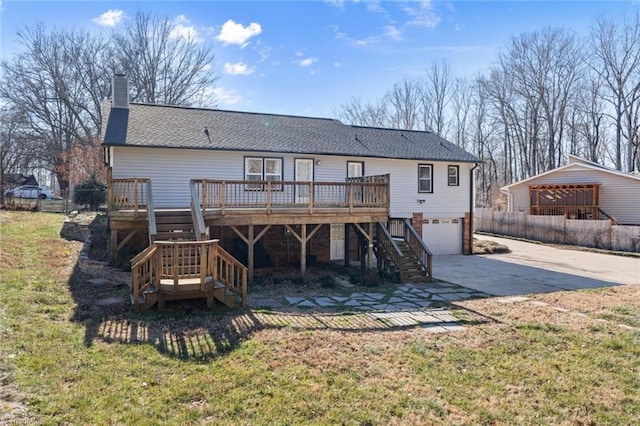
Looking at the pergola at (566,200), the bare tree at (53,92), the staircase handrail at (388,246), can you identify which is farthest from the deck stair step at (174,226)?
the bare tree at (53,92)

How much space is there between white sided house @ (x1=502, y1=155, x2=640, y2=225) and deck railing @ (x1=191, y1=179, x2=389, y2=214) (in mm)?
18268

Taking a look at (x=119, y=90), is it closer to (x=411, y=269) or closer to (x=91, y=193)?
(x=91, y=193)

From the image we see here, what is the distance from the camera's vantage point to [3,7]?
9.46 meters

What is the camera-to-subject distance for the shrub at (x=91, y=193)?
21.4 meters

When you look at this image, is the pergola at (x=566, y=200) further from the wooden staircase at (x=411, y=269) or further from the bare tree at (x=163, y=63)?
the bare tree at (x=163, y=63)

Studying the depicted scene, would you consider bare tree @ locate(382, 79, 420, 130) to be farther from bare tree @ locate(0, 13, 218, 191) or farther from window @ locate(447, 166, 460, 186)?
window @ locate(447, 166, 460, 186)

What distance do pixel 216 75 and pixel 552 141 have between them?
30.4m

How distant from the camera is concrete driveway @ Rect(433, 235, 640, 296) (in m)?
11.8

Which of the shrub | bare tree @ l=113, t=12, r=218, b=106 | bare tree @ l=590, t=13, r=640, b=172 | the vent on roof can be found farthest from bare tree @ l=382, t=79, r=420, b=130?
the vent on roof

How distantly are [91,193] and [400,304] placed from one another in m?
18.8


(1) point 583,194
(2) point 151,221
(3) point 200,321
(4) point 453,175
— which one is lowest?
(3) point 200,321

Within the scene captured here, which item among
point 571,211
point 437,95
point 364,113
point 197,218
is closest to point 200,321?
point 197,218

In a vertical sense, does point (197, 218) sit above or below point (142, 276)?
above

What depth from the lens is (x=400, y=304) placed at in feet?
30.7
